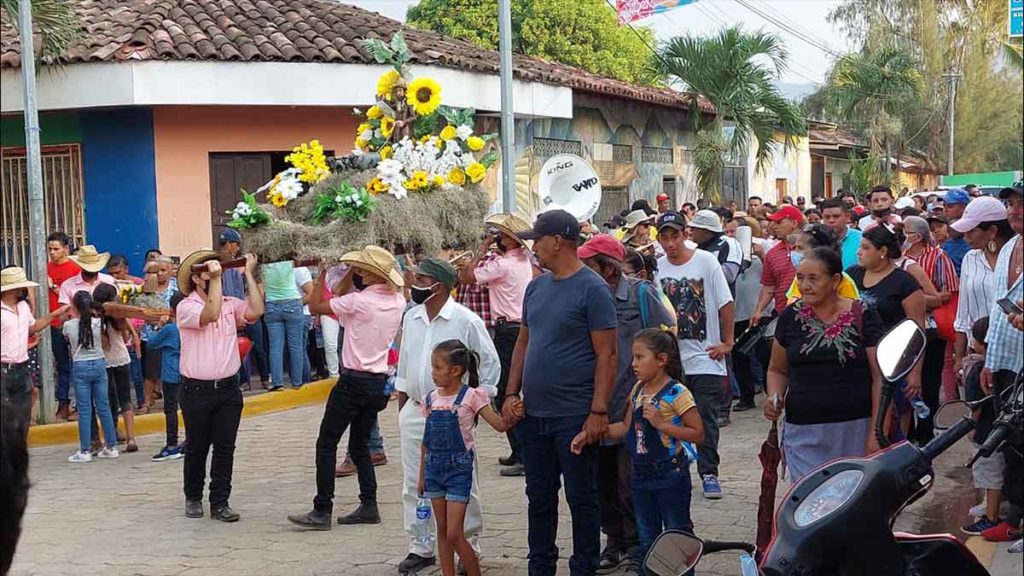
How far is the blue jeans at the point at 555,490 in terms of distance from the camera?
630 cm

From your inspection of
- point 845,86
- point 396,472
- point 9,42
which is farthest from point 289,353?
point 845,86

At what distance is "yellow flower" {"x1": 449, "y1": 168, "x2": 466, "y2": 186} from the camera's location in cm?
911

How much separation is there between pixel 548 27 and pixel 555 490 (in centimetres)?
3717

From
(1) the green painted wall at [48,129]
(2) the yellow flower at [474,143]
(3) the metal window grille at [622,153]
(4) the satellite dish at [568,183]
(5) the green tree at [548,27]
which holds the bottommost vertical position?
(4) the satellite dish at [568,183]

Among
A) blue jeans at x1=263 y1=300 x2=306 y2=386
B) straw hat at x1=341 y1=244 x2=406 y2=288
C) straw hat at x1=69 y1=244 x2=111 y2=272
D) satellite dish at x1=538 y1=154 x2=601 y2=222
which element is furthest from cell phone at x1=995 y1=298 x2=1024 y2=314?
blue jeans at x1=263 y1=300 x2=306 y2=386

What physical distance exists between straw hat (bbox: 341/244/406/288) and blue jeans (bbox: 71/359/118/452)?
4.13 metres

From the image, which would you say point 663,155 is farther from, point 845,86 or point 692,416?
point 692,416

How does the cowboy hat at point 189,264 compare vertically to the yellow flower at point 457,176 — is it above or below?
below

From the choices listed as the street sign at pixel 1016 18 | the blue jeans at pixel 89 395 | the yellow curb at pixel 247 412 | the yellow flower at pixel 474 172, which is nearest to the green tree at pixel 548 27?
the yellow curb at pixel 247 412

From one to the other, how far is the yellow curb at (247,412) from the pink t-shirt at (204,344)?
10.6 feet

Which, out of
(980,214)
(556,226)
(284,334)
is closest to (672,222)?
(980,214)

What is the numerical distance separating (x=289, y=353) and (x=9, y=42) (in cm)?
594

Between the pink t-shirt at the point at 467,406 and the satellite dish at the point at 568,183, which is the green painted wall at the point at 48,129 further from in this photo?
the pink t-shirt at the point at 467,406

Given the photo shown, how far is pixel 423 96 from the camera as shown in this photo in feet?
32.5
